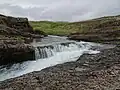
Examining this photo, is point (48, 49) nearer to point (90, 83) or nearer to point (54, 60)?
point (54, 60)

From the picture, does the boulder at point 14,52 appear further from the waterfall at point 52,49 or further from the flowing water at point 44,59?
the waterfall at point 52,49

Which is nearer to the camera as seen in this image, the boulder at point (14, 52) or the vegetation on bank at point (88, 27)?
the boulder at point (14, 52)

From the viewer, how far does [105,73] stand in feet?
61.3

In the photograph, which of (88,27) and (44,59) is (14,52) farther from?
(88,27)

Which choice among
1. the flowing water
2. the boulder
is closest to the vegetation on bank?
the flowing water

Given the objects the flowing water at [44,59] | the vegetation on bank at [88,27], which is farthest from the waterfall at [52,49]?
the vegetation on bank at [88,27]

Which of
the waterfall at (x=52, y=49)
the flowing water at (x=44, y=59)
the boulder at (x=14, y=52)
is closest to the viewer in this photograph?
the flowing water at (x=44, y=59)

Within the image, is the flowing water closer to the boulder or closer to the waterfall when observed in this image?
the waterfall

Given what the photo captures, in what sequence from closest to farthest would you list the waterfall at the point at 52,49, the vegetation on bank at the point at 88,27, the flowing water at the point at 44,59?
the flowing water at the point at 44,59 < the waterfall at the point at 52,49 < the vegetation on bank at the point at 88,27

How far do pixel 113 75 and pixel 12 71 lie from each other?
48.0 ft

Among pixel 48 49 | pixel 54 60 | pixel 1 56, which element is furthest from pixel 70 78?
pixel 48 49

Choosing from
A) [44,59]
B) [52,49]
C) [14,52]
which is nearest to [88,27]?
[52,49]

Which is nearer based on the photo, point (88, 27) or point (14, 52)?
point (14, 52)

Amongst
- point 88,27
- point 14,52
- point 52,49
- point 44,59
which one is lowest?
point 44,59
